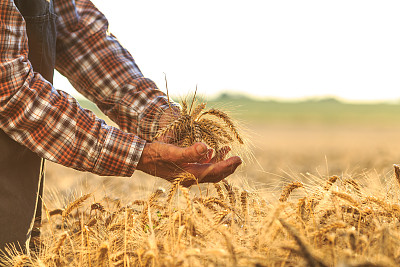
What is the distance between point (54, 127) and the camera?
236 cm

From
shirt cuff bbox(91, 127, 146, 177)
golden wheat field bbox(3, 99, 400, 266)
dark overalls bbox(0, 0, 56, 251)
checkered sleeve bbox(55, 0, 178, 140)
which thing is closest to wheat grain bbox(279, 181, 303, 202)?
golden wheat field bbox(3, 99, 400, 266)

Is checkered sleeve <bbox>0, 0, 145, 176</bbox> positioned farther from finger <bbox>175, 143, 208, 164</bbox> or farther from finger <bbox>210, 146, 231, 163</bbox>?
finger <bbox>210, 146, 231, 163</bbox>

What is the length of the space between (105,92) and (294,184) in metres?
1.58

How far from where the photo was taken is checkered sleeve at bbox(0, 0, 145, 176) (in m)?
2.32

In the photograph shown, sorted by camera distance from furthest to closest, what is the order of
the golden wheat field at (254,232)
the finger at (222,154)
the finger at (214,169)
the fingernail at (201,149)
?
the finger at (222,154) → the finger at (214,169) → the fingernail at (201,149) → the golden wheat field at (254,232)

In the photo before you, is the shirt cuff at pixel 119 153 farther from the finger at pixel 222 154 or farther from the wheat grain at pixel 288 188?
the wheat grain at pixel 288 188

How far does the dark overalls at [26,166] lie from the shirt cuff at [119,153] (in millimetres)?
483

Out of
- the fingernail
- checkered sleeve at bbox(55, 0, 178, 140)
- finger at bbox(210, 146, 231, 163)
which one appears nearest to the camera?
the fingernail

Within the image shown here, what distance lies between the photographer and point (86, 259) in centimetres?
185

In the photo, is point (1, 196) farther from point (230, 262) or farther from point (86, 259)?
point (230, 262)

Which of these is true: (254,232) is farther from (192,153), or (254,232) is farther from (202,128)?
(202,128)

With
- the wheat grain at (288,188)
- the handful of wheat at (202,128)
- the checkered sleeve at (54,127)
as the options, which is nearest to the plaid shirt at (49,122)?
the checkered sleeve at (54,127)

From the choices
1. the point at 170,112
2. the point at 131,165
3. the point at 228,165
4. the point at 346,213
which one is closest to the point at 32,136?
the point at 131,165

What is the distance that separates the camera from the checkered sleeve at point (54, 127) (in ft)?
7.62
